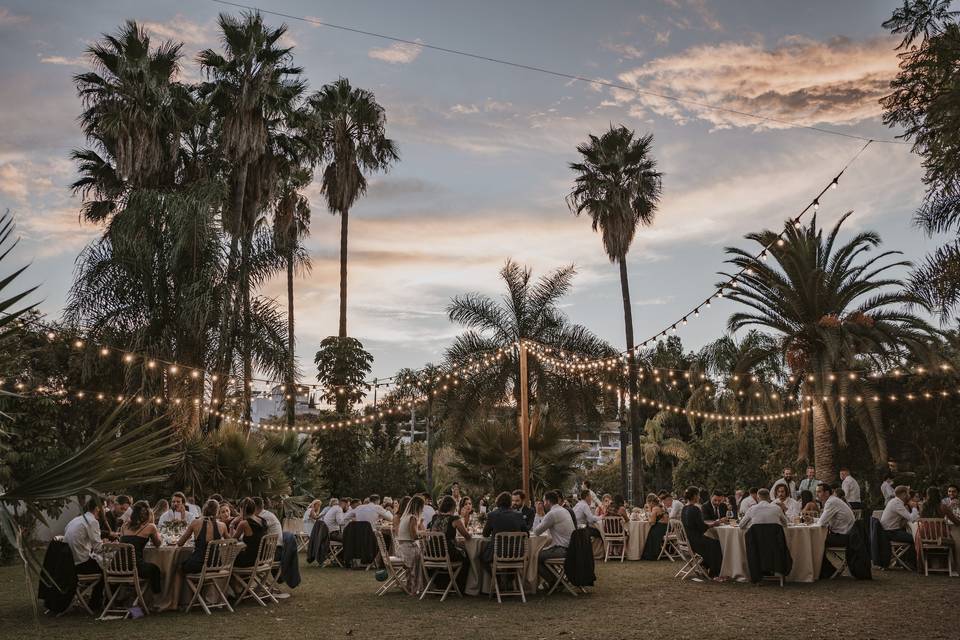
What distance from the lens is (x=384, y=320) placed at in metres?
29.9

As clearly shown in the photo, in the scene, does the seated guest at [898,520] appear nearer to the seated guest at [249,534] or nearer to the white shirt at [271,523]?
the white shirt at [271,523]

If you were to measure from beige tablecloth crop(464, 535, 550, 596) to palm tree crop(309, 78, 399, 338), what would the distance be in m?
20.5

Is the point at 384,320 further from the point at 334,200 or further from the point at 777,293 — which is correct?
the point at 777,293

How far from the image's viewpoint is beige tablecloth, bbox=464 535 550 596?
452 inches

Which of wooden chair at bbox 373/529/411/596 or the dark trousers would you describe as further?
wooden chair at bbox 373/529/411/596

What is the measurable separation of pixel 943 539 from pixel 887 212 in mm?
→ 8231

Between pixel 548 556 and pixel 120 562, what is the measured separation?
5.45 metres

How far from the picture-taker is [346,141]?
3142cm

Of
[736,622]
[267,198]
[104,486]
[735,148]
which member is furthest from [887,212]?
[104,486]

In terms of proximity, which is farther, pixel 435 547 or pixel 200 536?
pixel 435 547

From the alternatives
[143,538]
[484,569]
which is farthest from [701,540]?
[143,538]

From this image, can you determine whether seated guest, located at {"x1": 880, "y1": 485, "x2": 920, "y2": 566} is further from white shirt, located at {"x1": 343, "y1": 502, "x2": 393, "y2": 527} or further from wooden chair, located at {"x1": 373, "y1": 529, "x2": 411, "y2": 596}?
white shirt, located at {"x1": 343, "y1": 502, "x2": 393, "y2": 527}

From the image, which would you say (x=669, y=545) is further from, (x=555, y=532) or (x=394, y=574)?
(x=394, y=574)

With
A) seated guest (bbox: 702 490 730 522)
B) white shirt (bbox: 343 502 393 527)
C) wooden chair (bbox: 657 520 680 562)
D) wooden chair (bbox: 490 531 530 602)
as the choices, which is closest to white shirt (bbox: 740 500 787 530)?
seated guest (bbox: 702 490 730 522)
